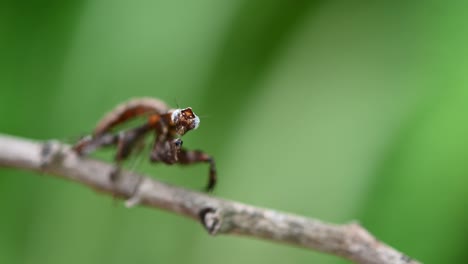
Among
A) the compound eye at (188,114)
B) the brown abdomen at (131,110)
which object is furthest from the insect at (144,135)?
the compound eye at (188,114)

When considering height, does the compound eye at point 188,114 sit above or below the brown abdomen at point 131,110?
above

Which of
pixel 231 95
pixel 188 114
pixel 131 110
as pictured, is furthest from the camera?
pixel 231 95

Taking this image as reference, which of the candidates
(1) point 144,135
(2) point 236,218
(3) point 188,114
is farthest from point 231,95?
(3) point 188,114

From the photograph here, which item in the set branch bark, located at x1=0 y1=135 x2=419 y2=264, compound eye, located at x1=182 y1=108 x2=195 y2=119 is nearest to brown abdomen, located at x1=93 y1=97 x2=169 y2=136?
branch bark, located at x1=0 y1=135 x2=419 y2=264

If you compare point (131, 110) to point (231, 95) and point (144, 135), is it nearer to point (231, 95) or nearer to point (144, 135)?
point (144, 135)

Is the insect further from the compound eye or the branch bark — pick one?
the compound eye

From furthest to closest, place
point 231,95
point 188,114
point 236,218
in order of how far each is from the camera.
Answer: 1. point 231,95
2. point 236,218
3. point 188,114

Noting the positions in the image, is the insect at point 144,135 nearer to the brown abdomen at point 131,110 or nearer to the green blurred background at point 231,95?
the brown abdomen at point 131,110
